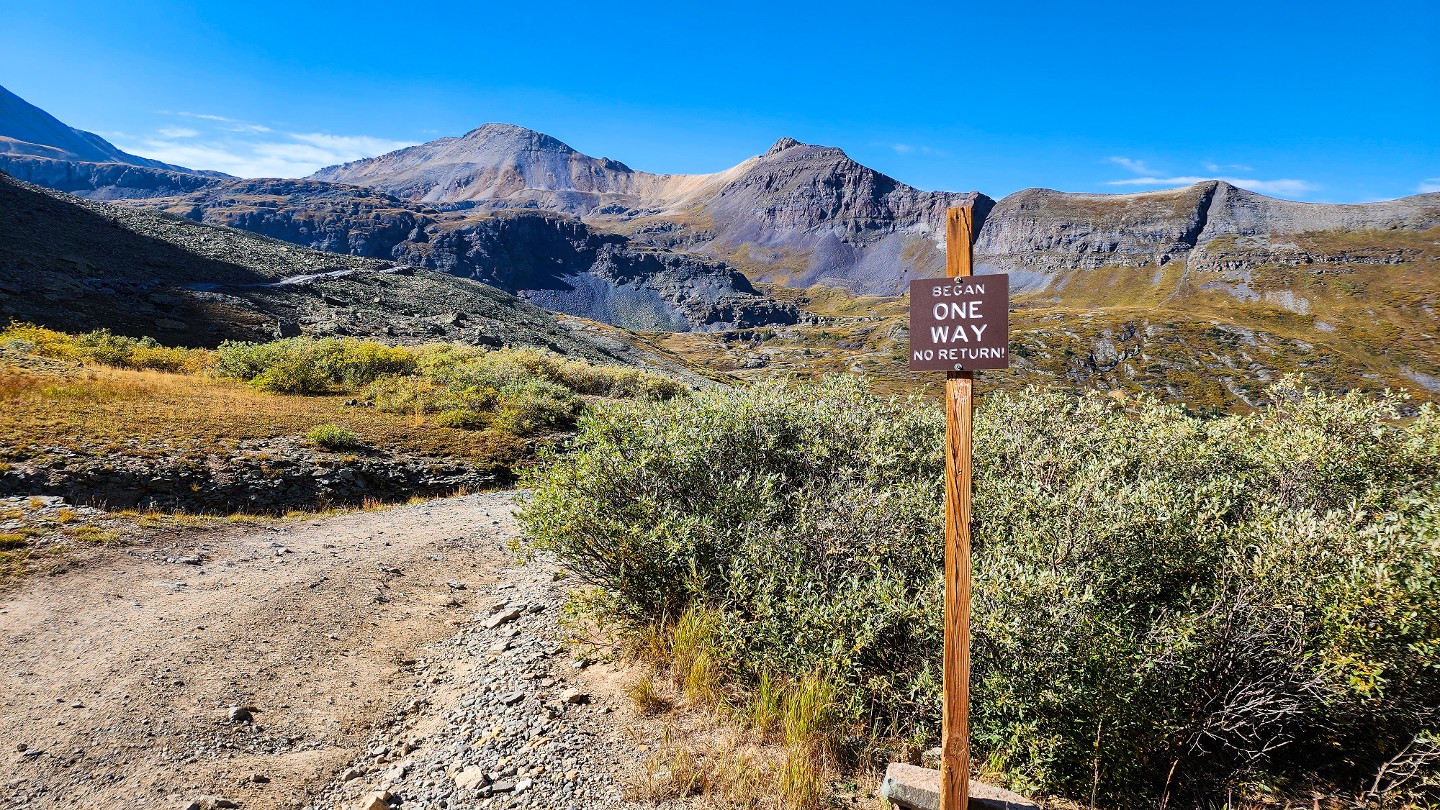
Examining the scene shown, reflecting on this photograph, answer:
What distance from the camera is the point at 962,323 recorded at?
3816 mm

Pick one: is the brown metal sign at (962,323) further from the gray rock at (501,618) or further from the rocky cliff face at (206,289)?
the rocky cliff face at (206,289)

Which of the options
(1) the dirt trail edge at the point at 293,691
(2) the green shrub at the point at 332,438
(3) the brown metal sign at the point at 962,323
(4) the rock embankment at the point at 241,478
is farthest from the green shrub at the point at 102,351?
(3) the brown metal sign at the point at 962,323

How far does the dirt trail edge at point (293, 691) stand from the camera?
193 inches

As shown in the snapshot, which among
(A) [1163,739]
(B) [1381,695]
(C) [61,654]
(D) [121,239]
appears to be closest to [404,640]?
(C) [61,654]

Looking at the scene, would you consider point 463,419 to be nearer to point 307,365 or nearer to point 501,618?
point 307,365

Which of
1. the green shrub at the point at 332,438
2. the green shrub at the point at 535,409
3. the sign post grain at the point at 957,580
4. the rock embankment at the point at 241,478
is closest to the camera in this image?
the sign post grain at the point at 957,580

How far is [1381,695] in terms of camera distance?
11.8ft

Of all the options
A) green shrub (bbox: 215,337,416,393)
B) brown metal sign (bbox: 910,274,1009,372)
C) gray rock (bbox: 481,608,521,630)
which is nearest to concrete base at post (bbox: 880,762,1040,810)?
brown metal sign (bbox: 910,274,1009,372)

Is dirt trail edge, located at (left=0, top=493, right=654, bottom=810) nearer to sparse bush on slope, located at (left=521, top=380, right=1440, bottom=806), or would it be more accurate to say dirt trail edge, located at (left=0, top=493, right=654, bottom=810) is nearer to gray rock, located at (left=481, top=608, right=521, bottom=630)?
gray rock, located at (left=481, top=608, right=521, bottom=630)

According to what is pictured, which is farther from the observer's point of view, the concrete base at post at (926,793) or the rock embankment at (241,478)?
the rock embankment at (241,478)

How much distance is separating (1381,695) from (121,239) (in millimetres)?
71644

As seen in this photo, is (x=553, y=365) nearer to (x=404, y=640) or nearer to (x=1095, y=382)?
(x=404, y=640)

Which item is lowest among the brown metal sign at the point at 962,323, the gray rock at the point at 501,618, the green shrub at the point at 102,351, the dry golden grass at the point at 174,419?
the gray rock at the point at 501,618

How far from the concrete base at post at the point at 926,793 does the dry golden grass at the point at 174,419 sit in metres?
14.8
